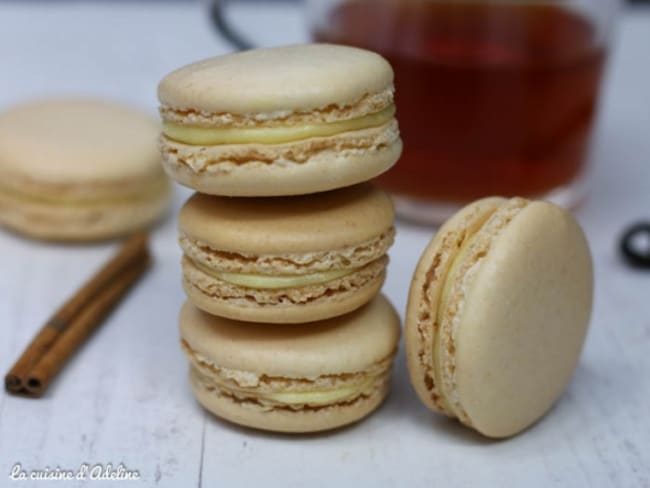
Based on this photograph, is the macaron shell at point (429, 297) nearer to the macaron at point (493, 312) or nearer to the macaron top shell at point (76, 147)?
the macaron at point (493, 312)

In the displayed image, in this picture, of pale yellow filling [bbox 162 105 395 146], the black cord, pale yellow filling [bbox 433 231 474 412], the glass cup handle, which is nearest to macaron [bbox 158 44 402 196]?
pale yellow filling [bbox 162 105 395 146]

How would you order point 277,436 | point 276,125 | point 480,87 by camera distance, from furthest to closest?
1. point 480,87
2. point 277,436
3. point 276,125

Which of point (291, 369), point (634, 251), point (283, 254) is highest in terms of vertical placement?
point (283, 254)

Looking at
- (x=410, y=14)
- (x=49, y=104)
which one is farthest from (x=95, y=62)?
(x=410, y=14)

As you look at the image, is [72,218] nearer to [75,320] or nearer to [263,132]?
[75,320]

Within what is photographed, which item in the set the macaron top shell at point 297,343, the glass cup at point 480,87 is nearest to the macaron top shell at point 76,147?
the glass cup at point 480,87

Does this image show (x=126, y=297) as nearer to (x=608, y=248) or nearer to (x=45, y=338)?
(x=45, y=338)

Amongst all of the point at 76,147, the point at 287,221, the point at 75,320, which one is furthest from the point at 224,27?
the point at 287,221
